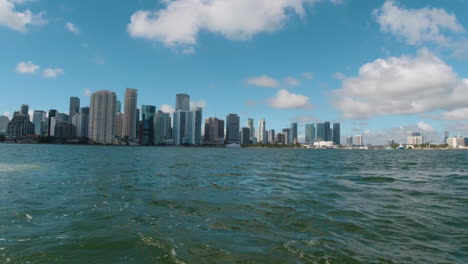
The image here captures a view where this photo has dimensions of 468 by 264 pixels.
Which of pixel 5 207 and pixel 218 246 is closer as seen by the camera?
pixel 218 246

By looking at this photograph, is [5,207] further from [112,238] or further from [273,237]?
[273,237]

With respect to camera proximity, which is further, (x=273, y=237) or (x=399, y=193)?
(x=399, y=193)

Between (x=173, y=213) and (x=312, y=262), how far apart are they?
8415 millimetres

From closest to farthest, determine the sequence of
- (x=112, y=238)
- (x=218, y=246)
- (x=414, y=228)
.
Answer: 1. (x=218, y=246)
2. (x=112, y=238)
3. (x=414, y=228)

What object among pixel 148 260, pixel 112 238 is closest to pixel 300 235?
pixel 148 260

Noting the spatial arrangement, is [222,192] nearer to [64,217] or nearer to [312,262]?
[64,217]

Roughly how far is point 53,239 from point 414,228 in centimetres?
1504

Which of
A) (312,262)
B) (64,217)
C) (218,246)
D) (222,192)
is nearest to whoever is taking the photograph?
(312,262)

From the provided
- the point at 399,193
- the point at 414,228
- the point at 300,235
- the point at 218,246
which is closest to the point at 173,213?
the point at 218,246

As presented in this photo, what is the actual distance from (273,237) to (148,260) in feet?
16.0

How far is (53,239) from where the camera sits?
10.8 meters

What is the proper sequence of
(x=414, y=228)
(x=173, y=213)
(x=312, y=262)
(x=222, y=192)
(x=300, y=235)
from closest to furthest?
(x=312, y=262) → (x=300, y=235) → (x=414, y=228) → (x=173, y=213) → (x=222, y=192)

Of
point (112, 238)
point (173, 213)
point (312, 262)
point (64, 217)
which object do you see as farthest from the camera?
point (173, 213)

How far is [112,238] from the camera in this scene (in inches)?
436
